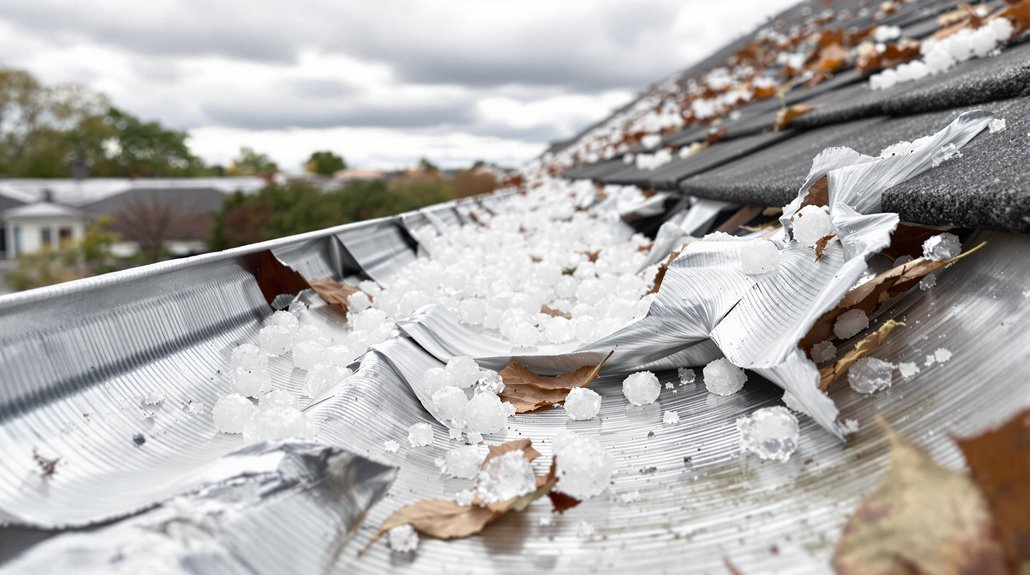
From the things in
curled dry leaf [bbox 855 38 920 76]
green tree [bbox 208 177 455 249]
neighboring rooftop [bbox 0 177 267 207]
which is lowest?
green tree [bbox 208 177 455 249]

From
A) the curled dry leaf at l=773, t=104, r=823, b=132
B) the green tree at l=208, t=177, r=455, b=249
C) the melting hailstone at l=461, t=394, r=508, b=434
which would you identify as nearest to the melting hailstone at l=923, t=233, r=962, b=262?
the melting hailstone at l=461, t=394, r=508, b=434

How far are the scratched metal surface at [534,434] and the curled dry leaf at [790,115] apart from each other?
1578mm

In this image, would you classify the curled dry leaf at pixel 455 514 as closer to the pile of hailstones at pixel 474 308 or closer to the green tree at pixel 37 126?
the pile of hailstones at pixel 474 308

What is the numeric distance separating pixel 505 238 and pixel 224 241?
93.4 feet

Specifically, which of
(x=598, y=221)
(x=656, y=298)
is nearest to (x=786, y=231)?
(x=656, y=298)

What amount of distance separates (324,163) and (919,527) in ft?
230

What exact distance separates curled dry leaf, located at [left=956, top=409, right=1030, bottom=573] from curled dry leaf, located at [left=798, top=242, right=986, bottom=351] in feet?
0.87

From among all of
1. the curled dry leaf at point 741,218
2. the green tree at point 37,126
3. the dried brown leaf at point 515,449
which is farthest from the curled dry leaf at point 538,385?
the green tree at point 37,126

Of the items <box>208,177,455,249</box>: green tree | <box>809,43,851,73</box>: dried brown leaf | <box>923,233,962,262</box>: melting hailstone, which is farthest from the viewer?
<box>208,177,455,249</box>: green tree

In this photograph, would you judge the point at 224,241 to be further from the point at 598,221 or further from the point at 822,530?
the point at 822,530

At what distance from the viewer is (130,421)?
79cm

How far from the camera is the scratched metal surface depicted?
1.93ft

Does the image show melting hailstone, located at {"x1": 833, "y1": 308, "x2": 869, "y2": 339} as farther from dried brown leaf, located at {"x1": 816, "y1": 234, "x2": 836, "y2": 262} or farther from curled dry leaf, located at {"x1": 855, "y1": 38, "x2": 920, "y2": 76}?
curled dry leaf, located at {"x1": 855, "y1": 38, "x2": 920, "y2": 76}

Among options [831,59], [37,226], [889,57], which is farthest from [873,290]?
[37,226]
